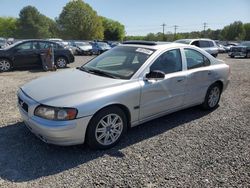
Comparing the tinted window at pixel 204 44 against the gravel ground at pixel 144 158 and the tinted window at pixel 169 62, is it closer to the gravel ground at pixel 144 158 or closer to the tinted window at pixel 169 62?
the gravel ground at pixel 144 158

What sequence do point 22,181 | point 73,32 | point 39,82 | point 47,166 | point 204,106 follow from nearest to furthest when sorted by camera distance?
1. point 22,181
2. point 47,166
3. point 39,82
4. point 204,106
5. point 73,32

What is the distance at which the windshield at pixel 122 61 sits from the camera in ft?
13.8

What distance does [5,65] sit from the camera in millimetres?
11297

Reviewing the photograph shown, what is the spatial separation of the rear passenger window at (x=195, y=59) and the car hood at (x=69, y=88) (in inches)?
67.3

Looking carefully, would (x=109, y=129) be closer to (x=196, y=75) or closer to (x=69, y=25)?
(x=196, y=75)

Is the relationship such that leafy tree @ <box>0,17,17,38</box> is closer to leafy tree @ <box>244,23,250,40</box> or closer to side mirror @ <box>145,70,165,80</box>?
leafy tree @ <box>244,23,250,40</box>

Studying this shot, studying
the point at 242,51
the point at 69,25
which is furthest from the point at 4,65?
the point at 69,25

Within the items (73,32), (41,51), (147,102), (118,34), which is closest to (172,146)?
(147,102)

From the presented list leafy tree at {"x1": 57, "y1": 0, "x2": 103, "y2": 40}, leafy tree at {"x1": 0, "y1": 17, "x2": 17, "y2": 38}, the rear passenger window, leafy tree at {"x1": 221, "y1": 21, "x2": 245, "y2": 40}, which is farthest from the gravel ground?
leafy tree at {"x1": 221, "y1": 21, "x2": 245, "y2": 40}

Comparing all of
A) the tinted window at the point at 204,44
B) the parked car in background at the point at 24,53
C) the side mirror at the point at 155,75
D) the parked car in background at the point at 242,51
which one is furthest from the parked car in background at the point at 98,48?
the side mirror at the point at 155,75

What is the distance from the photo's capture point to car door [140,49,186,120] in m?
4.12

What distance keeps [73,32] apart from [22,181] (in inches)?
2348

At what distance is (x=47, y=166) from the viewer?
3.32 meters

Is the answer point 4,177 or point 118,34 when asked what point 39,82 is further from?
point 118,34
